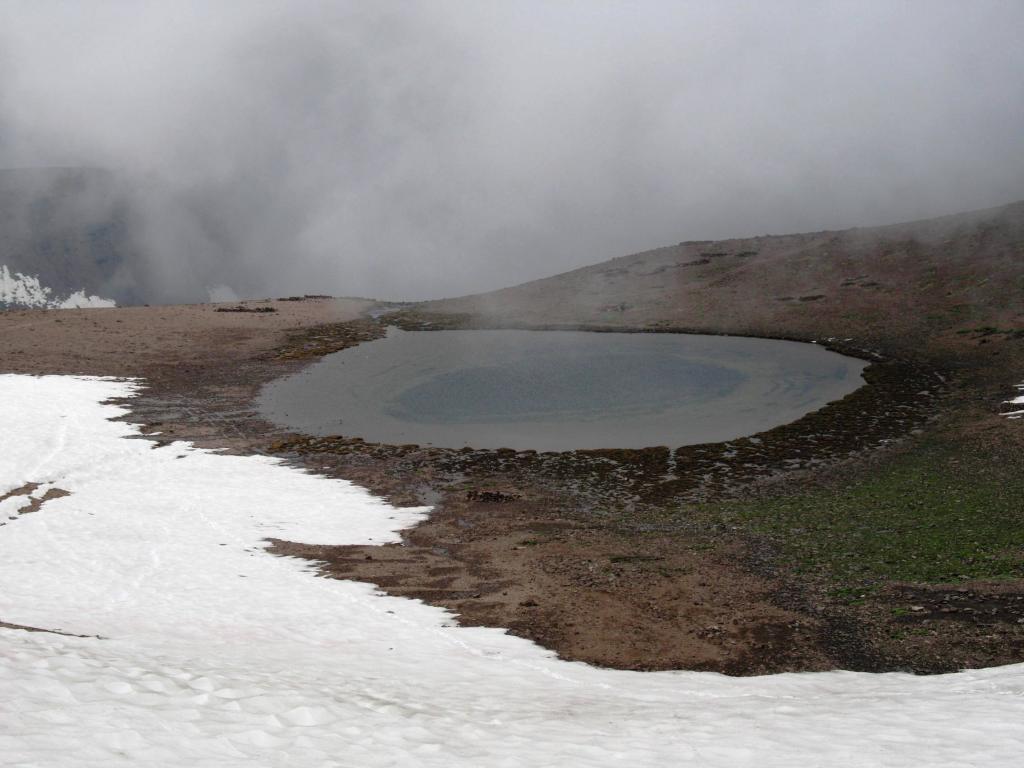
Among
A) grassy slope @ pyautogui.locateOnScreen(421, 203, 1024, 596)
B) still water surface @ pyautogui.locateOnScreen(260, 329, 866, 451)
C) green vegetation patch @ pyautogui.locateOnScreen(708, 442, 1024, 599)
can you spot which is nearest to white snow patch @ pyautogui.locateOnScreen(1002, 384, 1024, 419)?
grassy slope @ pyautogui.locateOnScreen(421, 203, 1024, 596)

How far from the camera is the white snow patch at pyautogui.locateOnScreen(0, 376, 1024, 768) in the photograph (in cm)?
847

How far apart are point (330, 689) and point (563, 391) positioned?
36285 millimetres

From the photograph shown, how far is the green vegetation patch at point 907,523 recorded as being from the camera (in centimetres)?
1772

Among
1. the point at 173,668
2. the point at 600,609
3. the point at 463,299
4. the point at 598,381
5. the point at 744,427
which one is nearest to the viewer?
the point at 173,668

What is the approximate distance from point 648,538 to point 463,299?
79.8 meters

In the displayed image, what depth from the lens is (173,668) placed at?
10.8m

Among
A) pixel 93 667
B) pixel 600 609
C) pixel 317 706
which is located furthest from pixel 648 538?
pixel 93 667

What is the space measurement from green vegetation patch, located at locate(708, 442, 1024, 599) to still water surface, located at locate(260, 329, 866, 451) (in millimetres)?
9587

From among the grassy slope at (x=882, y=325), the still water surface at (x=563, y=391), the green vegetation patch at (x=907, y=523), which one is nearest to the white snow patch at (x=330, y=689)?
the green vegetation patch at (x=907, y=523)

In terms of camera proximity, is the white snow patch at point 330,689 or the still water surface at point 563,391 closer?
the white snow patch at point 330,689

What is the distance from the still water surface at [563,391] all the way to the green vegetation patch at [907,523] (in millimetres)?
9587

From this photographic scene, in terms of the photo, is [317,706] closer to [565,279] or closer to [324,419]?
[324,419]

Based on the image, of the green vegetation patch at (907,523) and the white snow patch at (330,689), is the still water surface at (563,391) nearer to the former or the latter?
the green vegetation patch at (907,523)

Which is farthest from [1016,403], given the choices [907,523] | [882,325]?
[882,325]
